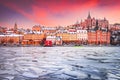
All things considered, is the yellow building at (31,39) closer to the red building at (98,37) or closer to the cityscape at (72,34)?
the cityscape at (72,34)

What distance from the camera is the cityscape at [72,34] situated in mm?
8031

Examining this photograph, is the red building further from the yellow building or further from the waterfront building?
the yellow building

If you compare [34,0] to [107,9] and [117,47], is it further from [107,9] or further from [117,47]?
[117,47]

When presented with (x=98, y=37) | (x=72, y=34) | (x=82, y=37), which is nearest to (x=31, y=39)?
(x=72, y=34)

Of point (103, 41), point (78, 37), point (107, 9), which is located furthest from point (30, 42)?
point (107, 9)

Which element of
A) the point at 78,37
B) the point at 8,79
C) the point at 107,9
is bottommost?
the point at 8,79

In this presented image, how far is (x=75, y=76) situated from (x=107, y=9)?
12.5 ft

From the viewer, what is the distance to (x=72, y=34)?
9492 millimetres

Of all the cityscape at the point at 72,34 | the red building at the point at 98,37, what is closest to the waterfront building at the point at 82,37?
the cityscape at the point at 72,34

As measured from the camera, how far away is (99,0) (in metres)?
6.59

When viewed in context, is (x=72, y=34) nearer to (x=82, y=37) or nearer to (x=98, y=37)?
(x=82, y=37)

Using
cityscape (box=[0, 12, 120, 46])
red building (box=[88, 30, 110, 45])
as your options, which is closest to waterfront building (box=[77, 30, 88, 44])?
cityscape (box=[0, 12, 120, 46])

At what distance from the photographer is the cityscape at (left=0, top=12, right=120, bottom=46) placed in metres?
8.03

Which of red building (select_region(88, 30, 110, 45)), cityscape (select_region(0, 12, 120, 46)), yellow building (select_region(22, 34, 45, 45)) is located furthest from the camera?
yellow building (select_region(22, 34, 45, 45))
